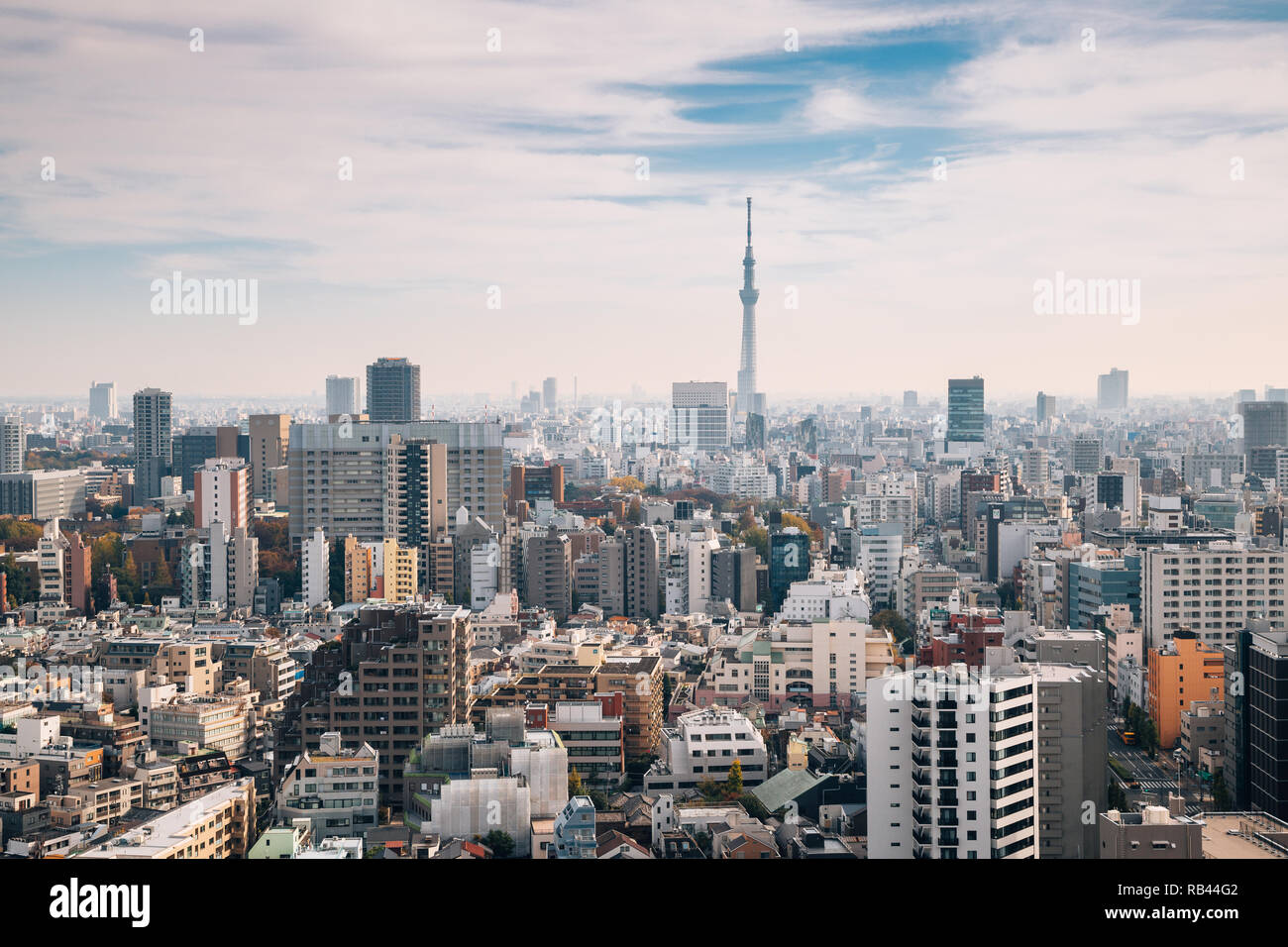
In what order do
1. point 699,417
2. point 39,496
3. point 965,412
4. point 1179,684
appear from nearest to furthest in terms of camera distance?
1. point 1179,684
2. point 39,496
3. point 965,412
4. point 699,417

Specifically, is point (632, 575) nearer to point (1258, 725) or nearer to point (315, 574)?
point (315, 574)

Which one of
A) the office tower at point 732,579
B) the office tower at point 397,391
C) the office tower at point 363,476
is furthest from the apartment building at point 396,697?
the office tower at point 397,391

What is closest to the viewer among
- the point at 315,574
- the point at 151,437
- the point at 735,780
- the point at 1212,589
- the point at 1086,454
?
the point at 735,780

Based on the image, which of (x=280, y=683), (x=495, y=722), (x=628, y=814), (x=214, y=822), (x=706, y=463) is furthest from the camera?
(x=706, y=463)

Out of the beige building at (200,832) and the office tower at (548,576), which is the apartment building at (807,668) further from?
the beige building at (200,832)

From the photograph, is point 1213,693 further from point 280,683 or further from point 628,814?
point 280,683

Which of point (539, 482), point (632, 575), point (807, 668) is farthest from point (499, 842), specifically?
point (539, 482)
